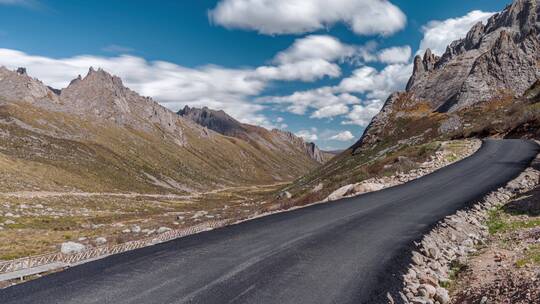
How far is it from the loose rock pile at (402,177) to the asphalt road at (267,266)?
7.71m

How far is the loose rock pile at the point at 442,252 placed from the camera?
9617 millimetres

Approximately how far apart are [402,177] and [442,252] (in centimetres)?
2087

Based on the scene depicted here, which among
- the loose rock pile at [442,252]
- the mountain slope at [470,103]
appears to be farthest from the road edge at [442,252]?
the mountain slope at [470,103]

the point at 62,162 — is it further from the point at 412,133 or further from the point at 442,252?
the point at 442,252

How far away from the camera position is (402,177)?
33.1m

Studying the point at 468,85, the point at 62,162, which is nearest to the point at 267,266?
the point at 468,85

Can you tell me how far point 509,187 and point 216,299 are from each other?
23640mm

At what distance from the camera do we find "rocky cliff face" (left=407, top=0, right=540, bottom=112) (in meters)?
118

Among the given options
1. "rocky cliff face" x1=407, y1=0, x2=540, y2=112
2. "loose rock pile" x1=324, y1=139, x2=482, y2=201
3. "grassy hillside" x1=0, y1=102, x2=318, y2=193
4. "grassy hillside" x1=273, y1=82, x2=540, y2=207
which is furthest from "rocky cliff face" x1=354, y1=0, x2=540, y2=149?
"grassy hillside" x1=0, y1=102, x2=318, y2=193

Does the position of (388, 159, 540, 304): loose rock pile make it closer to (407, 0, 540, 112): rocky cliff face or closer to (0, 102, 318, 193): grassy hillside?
(0, 102, 318, 193): grassy hillside

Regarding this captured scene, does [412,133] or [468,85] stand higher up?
[468,85]

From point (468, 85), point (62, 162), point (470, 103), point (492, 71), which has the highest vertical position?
point (492, 71)

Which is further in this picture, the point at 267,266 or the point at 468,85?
the point at 468,85

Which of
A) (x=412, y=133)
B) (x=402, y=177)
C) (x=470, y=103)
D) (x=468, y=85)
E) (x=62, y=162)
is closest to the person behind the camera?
(x=402, y=177)
